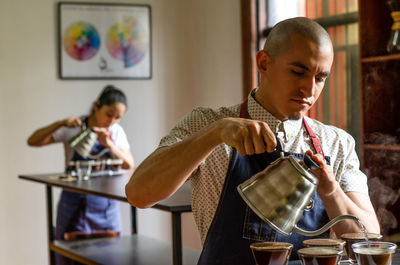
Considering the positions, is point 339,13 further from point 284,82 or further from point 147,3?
point 284,82

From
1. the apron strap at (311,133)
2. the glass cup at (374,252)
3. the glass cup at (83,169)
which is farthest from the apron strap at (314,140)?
the glass cup at (83,169)

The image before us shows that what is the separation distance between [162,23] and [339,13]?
182 cm

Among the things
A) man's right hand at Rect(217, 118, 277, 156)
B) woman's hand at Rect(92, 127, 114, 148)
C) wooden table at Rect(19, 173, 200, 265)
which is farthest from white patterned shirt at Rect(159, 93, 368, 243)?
woman's hand at Rect(92, 127, 114, 148)

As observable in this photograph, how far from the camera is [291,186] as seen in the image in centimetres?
139

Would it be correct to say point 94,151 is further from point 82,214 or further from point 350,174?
point 350,174

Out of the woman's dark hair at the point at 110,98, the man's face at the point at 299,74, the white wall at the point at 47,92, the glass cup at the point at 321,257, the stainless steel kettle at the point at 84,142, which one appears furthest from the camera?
the white wall at the point at 47,92

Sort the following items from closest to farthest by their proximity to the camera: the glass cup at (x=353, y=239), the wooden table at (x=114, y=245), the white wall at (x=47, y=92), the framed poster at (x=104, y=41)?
the glass cup at (x=353, y=239) → the wooden table at (x=114, y=245) → the white wall at (x=47, y=92) → the framed poster at (x=104, y=41)

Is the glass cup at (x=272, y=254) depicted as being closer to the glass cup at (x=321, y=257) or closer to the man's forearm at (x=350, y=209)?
the glass cup at (x=321, y=257)

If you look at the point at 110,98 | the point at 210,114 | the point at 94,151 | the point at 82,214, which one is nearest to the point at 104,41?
the point at 110,98

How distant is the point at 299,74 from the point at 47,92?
136 inches

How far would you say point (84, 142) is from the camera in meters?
3.81

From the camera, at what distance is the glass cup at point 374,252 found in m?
1.34

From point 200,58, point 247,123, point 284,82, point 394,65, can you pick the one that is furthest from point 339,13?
point 247,123

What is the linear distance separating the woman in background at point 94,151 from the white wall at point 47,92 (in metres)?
0.78
